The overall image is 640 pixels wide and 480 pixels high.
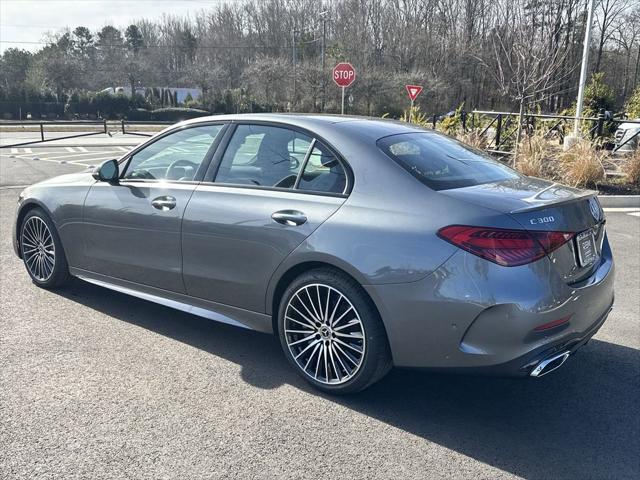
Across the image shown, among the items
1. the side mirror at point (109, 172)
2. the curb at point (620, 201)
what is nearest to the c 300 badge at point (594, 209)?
the side mirror at point (109, 172)

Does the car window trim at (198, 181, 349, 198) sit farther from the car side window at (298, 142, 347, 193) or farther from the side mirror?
the side mirror

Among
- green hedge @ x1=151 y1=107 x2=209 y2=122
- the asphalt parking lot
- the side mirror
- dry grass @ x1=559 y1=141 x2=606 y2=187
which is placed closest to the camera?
the asphalt parking lot

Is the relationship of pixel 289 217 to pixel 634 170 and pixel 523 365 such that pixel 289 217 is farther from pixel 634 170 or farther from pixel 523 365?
pixel 634 170

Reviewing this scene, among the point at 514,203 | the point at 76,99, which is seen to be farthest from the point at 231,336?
the point at 76,99

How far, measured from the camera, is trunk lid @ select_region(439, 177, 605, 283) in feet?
9.57

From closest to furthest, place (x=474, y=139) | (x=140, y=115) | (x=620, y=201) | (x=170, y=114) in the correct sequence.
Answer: (x=620, y=201)
(x=474, y=139)
(x=170, y=114)
(x=140, y=115)

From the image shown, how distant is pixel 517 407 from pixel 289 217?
5.66 feet

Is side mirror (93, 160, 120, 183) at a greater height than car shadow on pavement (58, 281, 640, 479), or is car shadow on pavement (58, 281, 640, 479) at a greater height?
side mirror (93, 160, 120, 183)

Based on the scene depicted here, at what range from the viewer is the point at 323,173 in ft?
11.4

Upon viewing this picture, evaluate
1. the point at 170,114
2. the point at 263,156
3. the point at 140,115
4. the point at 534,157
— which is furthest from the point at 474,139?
the point at 140,115

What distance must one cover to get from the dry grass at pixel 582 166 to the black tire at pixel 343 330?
29.5 ft

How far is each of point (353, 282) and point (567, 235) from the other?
1149 mm

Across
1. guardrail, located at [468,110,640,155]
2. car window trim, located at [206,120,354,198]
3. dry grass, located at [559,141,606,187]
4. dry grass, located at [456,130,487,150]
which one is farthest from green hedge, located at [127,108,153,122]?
car window trim, located at [206,120,354,198]

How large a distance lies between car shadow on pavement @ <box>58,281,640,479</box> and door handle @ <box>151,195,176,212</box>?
3.15ft
